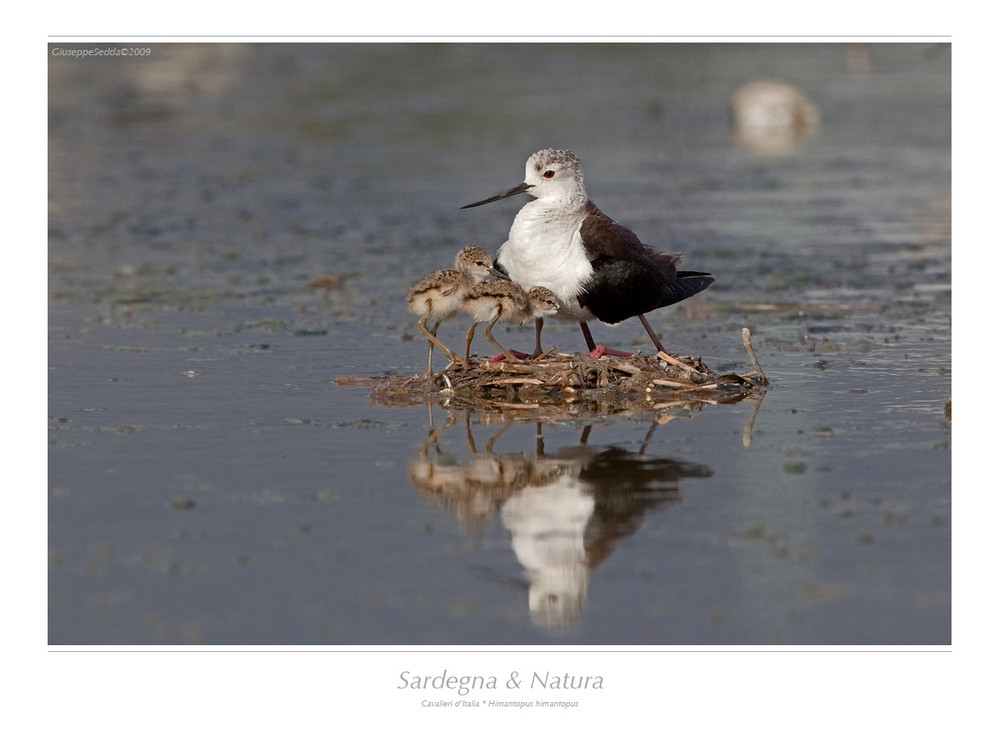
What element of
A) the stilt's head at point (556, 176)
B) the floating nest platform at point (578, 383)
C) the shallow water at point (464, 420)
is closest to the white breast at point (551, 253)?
the stilt's head at point (556, 176)

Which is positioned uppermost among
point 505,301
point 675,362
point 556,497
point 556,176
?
point 556,176

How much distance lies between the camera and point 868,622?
5555 millimetres

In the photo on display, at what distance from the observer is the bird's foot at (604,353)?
9.28 meters

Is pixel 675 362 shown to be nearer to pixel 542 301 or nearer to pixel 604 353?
pixel 604 353

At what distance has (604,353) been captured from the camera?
962 cm

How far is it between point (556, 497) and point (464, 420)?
1752mm

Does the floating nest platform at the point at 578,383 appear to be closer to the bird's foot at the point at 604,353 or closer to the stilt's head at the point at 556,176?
the bird's foot at the point at 604,353

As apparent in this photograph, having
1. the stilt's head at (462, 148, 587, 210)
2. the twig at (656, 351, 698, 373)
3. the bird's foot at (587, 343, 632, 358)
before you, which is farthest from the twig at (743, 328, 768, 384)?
the stilt's head at (462, 148, 587, 210)

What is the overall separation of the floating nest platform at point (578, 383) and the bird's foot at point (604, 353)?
0.09 meters

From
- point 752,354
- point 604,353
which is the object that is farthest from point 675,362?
point 604,353

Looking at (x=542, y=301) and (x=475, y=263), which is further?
(x=475, y=263)

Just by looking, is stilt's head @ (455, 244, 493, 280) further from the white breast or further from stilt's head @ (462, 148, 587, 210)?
stilt's head @ (462, 148, 587, 210)

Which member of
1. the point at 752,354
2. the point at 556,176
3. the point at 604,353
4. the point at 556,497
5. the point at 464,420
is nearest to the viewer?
the point at 556,497
